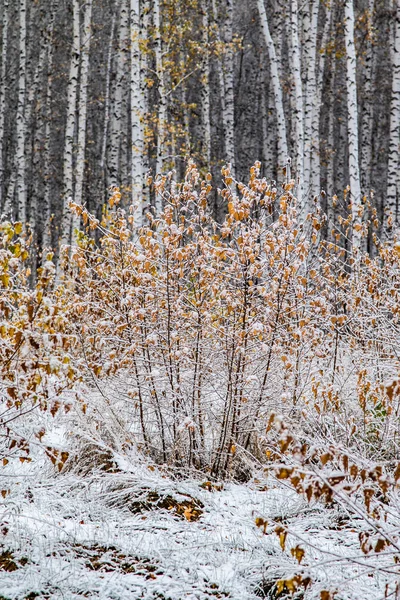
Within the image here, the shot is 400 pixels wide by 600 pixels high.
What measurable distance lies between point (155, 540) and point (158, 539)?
0.8 inches

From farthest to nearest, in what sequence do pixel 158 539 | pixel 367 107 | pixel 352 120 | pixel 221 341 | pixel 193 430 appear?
pixel 367 107
pixel 352 120
pixel 221 341
pixel 193 430
pixel 158 539

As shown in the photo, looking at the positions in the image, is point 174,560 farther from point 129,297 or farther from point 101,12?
point 101,12

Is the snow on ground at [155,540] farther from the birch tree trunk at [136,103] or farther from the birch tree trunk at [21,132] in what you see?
the birch tree trunk at [21,132]

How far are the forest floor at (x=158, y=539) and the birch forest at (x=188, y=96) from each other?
8.72 ft

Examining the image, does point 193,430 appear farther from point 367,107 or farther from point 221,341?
point 367,107

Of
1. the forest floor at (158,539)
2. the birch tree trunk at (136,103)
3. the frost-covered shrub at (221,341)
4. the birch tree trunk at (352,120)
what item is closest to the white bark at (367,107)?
the birch tree trunk at (352,120)

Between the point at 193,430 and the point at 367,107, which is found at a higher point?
the point at 367,107

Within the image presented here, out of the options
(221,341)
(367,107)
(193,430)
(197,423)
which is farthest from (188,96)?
(193,430)

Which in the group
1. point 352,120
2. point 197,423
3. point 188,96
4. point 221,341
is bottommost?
point 197,423

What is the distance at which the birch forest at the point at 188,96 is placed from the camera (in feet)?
33.2

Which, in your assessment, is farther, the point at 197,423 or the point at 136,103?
the point at 136,103

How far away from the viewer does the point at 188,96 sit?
81.6 feet

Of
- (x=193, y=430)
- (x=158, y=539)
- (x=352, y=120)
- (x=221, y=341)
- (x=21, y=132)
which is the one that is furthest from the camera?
(x=21, y=132)

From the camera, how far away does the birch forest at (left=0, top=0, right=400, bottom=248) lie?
10109 mm
